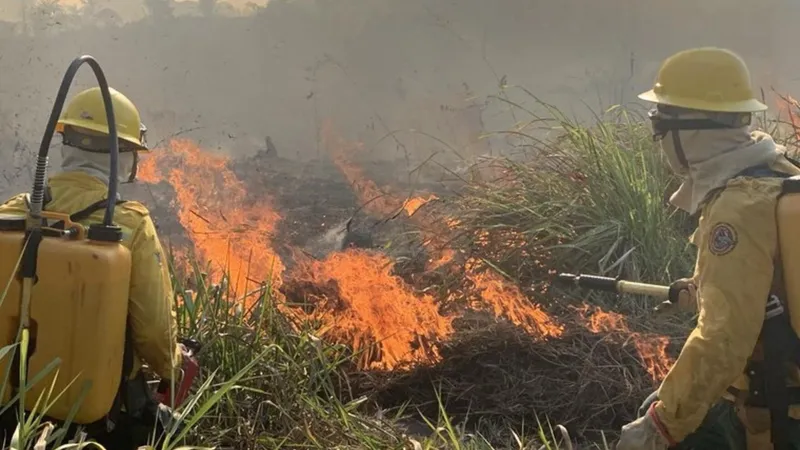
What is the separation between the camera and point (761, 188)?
2330 millimetres

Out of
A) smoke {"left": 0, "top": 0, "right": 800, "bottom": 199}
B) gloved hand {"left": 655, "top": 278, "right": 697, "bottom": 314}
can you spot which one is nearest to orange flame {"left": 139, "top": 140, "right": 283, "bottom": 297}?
smoke {"left": 0, "top": 0, "right": 800, "bottom": 199}

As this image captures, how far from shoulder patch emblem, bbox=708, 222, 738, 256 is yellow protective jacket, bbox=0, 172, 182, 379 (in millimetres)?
1854

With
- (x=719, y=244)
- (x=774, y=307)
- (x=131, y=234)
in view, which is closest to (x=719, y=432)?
(x=774, y=307)

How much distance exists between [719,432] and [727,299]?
70 cm

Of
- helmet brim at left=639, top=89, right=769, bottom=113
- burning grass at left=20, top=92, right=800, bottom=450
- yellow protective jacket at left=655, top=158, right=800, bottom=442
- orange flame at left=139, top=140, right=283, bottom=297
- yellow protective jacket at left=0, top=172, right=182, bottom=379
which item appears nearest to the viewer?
yellow protective jacket at left=655, top=158, right=800, bottom=442

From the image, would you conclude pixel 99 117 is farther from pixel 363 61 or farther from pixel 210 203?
pixel 363 61

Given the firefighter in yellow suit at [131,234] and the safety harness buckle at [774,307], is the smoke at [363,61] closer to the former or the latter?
the firefighter in yellow suit at [131,234]

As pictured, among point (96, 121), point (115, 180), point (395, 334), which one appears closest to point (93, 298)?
point (115, 180)

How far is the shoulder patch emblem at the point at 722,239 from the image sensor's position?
7.47ft

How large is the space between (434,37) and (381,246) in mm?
3924

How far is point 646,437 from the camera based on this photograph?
2.43 meters

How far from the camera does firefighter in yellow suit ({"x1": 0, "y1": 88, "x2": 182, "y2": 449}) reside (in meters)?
2.72

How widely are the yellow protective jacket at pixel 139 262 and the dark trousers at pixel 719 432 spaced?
1.72 metres

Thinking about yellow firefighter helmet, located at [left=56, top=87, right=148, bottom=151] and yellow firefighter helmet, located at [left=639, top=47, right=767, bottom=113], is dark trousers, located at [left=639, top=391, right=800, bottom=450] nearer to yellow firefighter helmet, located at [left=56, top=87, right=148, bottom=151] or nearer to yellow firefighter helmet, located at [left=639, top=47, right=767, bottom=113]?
yellow firefighter helmet, located at [left=639, top=47, right=767, bottom=113]
